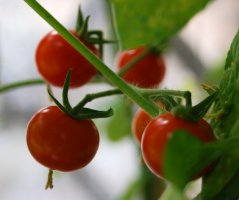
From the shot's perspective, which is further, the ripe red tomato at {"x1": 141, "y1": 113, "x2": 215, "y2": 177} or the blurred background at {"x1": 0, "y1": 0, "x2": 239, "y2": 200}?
the blurred background at {"x1": 0, "y1": 0, "x2": 239, "y2": 200}

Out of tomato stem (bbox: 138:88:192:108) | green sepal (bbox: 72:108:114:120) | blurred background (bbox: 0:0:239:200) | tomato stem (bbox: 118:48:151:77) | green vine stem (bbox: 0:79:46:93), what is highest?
green vine stem (bbox: 0:79:46:93)

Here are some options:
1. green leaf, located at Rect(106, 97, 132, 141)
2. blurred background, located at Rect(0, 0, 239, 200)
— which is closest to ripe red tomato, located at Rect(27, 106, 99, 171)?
green leaf, located at Rect(106, 97, 132, 141)

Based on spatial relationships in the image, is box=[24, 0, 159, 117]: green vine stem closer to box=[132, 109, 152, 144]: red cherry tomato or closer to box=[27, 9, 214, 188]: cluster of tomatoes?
box=[27, 9, 214, 188]: cluster of tomatoes

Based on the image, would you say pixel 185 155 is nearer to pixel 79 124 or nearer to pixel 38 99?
pixel 79 124

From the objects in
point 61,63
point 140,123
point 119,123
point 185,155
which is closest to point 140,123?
point 140,123

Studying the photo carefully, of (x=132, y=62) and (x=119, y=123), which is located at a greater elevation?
(x=132, y=62)

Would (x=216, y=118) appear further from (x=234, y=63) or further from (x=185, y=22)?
(x=185, y=22)

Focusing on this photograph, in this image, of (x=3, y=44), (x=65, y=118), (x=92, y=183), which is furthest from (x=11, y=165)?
(x=65, y=118)
